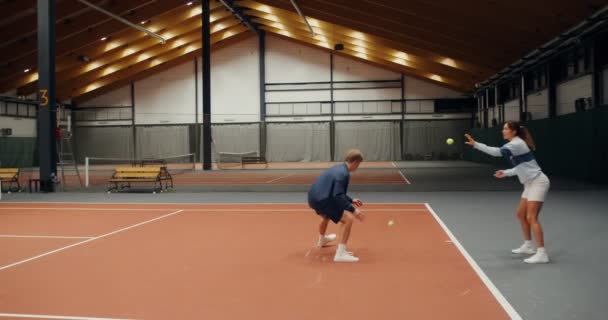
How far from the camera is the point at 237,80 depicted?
37781 millimetres

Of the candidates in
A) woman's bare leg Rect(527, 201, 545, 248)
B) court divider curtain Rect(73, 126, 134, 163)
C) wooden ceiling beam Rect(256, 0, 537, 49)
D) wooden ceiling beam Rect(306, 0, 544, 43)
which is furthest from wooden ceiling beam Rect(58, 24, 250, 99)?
woman's bare leg Rect(527, 201, 545, 248)

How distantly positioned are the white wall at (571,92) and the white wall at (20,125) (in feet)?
102

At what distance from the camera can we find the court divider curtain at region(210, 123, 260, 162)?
3700cm

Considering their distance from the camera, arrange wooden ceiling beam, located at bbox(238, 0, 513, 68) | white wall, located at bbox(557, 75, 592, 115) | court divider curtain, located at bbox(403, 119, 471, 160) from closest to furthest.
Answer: white wall, located at bbox(557, 75, 592, 115), wooden ceiling beam, located at bbox(238, 0, 513, 68), court divider curtain, located at bbox(403, 119, 471, 160)

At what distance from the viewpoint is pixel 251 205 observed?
37.6 feet

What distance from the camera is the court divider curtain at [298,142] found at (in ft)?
120

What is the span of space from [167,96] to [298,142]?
36.6 feet

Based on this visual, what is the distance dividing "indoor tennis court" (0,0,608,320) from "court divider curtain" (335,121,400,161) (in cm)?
17

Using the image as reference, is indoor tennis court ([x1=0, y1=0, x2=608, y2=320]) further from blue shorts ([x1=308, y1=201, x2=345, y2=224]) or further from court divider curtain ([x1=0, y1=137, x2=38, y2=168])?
court divider curtain ([x1=0, y1=137, x2=38, y2=168])

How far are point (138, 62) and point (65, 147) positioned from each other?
785 centimetres

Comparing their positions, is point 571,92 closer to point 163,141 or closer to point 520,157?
point 520,157

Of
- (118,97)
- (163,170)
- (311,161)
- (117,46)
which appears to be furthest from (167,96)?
(163,170)

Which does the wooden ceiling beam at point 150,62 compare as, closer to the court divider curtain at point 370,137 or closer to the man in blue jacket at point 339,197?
the court divider curtain at point 370,137

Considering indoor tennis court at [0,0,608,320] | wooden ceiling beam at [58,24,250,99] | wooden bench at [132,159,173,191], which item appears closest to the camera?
indoor tennis court at [0,0,608,320]
